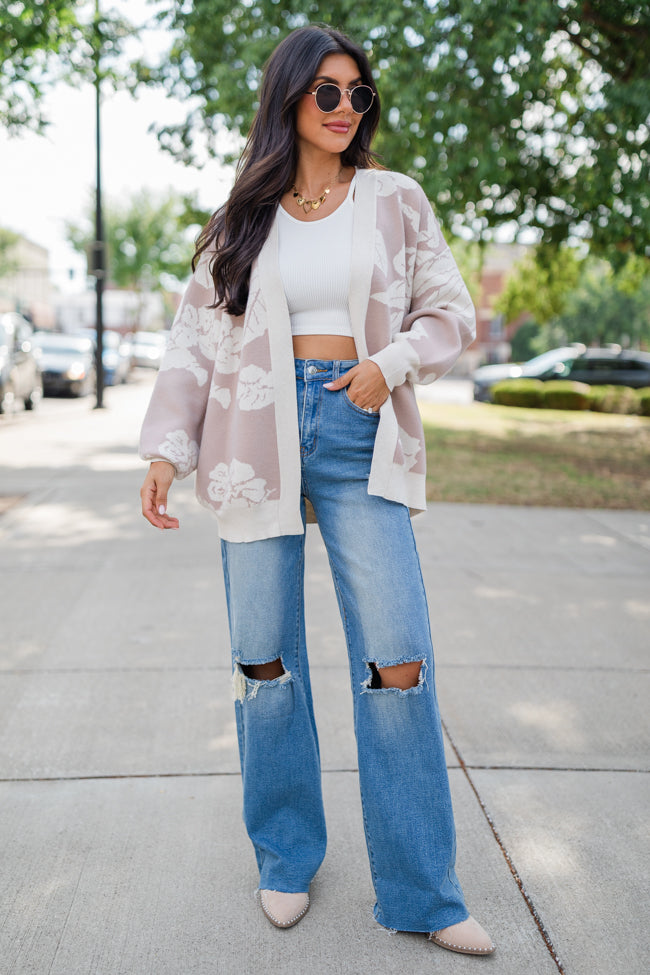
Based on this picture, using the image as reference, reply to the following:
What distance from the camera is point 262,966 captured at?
209 centimetres

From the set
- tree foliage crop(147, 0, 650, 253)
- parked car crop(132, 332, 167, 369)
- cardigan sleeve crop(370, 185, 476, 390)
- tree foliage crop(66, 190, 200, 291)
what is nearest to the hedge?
tree foliage crop(147, 0, 650, 253)

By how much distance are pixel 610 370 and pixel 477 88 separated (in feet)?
53.9

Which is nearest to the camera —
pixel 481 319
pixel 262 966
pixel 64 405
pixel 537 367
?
pixel 262 966

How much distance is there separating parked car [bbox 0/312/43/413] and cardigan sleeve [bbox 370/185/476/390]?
12774 mm

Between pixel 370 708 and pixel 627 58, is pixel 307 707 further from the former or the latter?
pixel 627 58

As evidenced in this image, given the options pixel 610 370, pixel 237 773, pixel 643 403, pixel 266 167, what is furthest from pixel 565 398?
pixel 266 167

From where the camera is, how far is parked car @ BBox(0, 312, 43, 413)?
46.8 feet

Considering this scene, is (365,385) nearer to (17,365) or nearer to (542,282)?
(17,365)

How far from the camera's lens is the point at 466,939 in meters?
2.14

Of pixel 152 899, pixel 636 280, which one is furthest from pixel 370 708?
pixel 636 280

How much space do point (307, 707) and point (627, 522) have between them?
560 centimetres

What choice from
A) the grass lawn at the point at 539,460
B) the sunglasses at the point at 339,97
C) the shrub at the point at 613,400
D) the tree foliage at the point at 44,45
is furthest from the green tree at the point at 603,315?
the sunglasses at the point at 339,97

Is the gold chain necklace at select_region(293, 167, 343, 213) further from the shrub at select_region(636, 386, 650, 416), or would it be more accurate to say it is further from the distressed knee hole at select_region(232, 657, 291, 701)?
the shrub at select_region(636, 386, 650, 416)

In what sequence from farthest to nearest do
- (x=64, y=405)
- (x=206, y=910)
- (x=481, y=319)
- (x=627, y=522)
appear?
(x=481, y=319) < (x=64, y=405) < (x=627, y=522) < (x=206, y=910)
